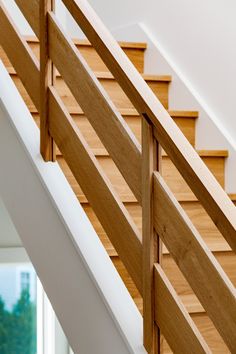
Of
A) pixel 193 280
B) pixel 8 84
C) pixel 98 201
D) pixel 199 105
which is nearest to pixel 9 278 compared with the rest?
pixel 199 105

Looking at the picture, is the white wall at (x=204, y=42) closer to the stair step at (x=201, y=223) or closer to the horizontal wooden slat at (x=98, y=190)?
the stair step at (x=201, y=223)

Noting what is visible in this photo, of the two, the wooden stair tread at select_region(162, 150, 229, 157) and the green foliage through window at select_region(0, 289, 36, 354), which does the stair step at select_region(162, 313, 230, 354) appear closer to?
the wooden stair tread at select_region(162, 150, 229, 157)

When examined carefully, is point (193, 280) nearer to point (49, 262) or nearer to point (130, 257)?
point (130, 257)

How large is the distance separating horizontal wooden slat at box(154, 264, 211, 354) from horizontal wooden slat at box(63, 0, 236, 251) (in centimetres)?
30

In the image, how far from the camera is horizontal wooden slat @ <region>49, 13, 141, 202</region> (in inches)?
86.9

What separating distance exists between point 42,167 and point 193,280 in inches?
34.3

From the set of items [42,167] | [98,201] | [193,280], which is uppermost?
[42,167]

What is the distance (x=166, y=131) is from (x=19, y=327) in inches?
159

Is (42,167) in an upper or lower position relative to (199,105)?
lower

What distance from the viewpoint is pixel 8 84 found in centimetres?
292

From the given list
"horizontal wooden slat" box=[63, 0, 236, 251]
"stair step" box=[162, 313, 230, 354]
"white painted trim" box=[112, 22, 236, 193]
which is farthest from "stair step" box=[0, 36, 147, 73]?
"stair step" box=[162, 313, 230, 354]

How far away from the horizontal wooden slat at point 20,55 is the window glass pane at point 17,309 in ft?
9.36

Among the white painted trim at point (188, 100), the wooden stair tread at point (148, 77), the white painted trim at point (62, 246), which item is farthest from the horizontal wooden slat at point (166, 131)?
the white painted trim at point (188, 100)

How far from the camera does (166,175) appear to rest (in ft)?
10.7
